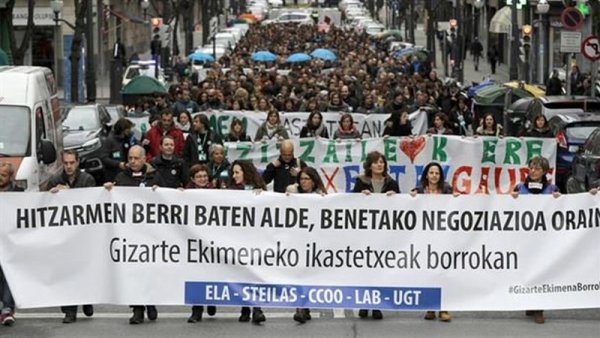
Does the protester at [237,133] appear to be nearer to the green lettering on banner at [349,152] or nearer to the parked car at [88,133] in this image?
the green lettering on banner at [349,152]

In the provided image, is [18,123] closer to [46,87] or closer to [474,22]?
[46,87]

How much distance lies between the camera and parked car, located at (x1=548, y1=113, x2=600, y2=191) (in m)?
23.2

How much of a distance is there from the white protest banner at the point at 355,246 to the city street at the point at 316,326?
0.72ft

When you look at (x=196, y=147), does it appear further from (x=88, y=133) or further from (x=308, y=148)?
(x=88, y=133)

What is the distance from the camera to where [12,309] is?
533 inches

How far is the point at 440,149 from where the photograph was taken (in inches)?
842

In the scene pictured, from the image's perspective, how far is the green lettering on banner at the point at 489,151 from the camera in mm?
21188

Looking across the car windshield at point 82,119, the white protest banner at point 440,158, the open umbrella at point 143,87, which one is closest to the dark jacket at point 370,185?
the white protest banner at point 440,158

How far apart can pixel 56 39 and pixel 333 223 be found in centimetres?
4590

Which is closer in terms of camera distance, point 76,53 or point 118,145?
point 118,145

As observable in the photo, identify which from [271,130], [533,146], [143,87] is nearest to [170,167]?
[271,130]

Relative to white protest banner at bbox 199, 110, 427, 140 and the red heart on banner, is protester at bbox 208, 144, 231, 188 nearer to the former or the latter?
the red heart on banner

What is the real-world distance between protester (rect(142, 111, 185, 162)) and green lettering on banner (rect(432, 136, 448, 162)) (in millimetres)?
3439

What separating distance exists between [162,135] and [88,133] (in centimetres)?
590
